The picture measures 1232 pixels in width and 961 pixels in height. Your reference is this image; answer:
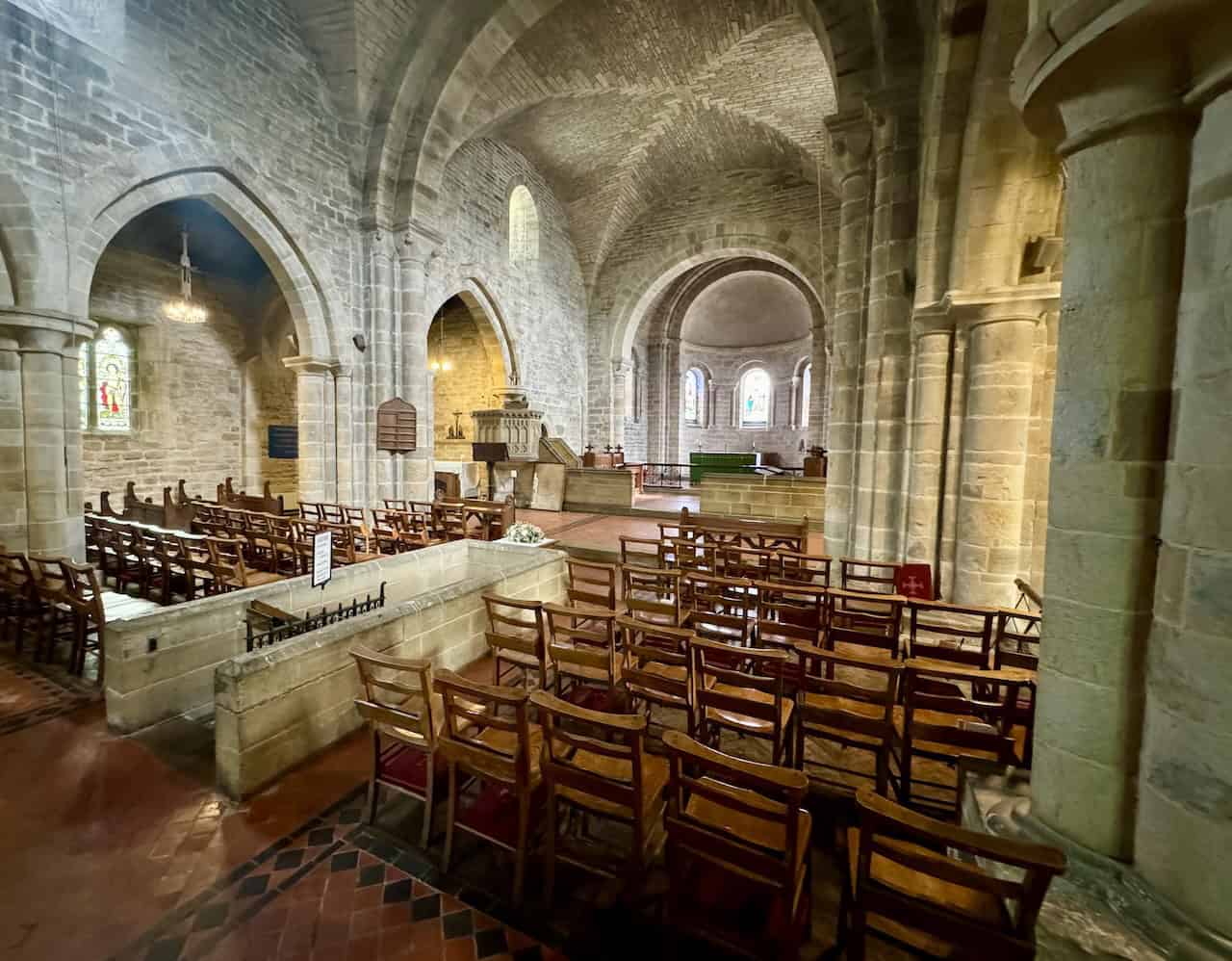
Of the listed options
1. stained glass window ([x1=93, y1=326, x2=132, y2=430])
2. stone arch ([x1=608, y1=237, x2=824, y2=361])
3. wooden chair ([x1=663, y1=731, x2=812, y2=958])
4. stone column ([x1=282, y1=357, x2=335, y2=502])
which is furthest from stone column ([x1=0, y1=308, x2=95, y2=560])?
stone arch ([x1=608, y1=237, x2=824, y2=361])

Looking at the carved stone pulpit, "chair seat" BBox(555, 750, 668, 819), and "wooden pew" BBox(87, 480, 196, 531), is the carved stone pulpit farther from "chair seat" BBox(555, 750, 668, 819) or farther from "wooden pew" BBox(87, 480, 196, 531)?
"chair seat" BBox(555, 750, 668, 819)

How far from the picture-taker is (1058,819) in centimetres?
171

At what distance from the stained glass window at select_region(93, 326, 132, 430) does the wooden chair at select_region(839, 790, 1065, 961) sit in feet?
45.1

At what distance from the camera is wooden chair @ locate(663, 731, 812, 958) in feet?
5.06

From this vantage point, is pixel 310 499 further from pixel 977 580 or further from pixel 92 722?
pixel 977 580

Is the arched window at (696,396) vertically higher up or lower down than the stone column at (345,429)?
higher up

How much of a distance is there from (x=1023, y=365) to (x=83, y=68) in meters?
10.1

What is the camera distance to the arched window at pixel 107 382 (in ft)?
32.7

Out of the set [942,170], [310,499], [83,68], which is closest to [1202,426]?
[942,170]

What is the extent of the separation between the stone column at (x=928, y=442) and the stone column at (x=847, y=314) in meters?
0.92

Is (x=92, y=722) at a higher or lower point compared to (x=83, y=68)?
lower

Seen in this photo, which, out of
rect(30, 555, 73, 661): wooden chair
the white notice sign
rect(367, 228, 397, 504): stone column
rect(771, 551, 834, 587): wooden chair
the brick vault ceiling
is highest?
the brick vault ceiling

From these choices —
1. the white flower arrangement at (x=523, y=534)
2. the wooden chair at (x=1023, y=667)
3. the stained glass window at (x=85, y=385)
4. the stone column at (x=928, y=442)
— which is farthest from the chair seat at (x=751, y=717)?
the stained glass window at (x=85, y=385)

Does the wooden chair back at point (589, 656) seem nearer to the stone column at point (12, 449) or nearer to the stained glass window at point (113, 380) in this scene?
the stone column at point (12, 449)
